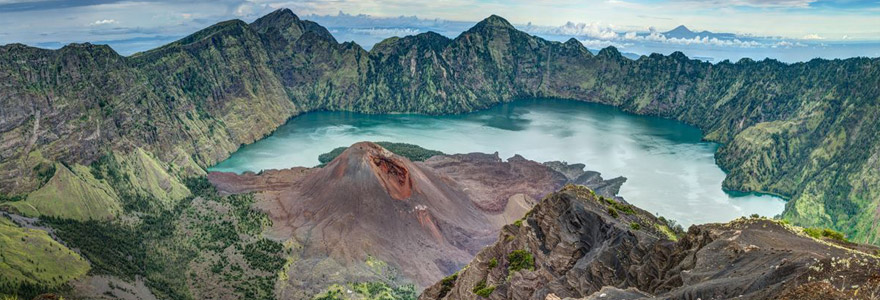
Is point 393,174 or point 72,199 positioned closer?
point 72,199

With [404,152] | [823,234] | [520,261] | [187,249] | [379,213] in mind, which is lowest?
[187,249]

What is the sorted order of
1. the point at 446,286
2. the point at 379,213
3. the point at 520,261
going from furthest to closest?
1. the point at 379,213
2. the point at 446,286
3. the point at 520,261

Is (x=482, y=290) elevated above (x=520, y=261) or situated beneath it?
situated beneath

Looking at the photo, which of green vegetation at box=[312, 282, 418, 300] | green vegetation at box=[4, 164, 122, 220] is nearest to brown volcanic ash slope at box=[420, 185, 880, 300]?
green vegetation at box=[312, 282, 418, 300]

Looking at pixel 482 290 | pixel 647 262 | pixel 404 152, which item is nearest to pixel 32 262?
pixel 482 290

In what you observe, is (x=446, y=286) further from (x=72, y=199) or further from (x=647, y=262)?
(x=72, y=199)

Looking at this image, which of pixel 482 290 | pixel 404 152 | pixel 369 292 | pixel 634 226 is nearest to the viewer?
pixel 482 290
